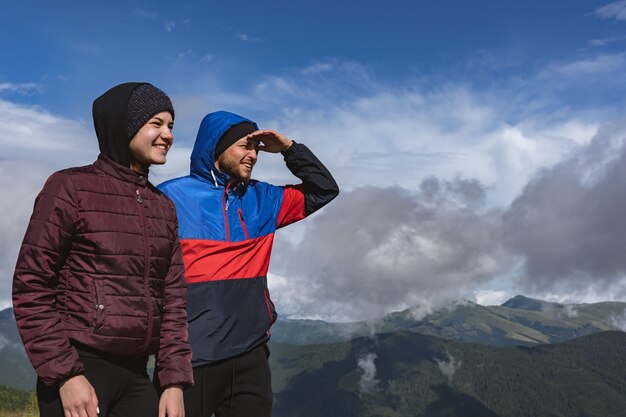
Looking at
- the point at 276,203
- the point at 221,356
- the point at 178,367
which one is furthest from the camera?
the point at 276,203

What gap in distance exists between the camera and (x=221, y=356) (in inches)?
165

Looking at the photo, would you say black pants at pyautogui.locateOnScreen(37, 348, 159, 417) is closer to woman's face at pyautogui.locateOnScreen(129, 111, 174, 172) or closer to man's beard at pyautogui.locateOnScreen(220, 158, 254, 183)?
woman's face at pyautogui.locateOnScreen(129, 111, 174, 172)

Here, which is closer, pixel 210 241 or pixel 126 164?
pixel 126 164

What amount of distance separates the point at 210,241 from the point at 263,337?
2.82 ft

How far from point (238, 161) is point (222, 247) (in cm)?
85

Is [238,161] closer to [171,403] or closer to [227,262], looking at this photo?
[227,262]

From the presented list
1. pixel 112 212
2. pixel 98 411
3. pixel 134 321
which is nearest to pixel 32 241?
pixel 112 212

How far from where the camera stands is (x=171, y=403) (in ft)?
11.3

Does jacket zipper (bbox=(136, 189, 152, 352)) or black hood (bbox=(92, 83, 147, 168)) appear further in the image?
black hood (bbox=(92, 83, 147, 168))

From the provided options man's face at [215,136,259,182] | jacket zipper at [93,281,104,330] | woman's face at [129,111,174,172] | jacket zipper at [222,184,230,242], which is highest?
man's face at [215,136,259,182]

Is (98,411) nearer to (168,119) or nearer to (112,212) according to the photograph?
(112,212)

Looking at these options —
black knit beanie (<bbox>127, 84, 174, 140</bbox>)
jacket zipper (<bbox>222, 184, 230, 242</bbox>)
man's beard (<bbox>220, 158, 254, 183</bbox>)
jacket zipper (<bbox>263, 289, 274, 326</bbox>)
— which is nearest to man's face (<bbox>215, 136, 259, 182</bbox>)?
man's beard (<bbox>220, 158, 254, 183</bbox>)

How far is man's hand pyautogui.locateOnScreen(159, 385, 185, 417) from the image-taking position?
3.42 metres

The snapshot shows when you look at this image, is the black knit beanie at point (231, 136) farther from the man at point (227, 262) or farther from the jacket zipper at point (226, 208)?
the jacket zipper at point (226, 208)
